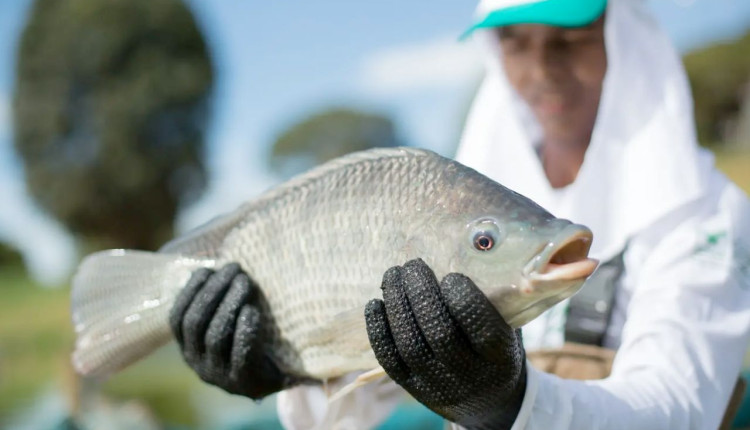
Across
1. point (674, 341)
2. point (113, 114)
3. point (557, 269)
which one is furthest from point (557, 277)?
point (113, 114)

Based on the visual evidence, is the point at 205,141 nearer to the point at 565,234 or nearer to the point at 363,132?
the point at 565,234

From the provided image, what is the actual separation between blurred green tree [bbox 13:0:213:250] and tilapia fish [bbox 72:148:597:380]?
52.7 feet

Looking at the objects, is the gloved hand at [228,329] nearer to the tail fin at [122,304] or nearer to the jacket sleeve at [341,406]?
the tail fin at [122,304]

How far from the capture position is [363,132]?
3875 centimetres

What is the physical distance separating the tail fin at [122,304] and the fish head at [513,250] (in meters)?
0.65

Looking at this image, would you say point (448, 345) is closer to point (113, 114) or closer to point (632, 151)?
point (632, 151)

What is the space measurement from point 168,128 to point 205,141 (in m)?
1.05

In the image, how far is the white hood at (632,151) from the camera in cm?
176

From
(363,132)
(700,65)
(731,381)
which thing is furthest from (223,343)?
(363,132)

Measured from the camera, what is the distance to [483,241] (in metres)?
1.20

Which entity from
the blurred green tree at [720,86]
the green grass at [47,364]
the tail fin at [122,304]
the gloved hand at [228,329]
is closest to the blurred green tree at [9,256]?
the green grass at [47,364]

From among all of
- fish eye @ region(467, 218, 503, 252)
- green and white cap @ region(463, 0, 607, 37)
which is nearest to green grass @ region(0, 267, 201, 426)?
green and white cap @ region(463, 0, 607, 37)

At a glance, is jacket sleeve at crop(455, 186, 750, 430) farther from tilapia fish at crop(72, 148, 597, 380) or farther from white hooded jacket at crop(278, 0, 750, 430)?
tilapia fish at crop(72, 148, 597, 380)

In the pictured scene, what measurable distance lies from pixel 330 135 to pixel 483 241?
38304 millimetres
